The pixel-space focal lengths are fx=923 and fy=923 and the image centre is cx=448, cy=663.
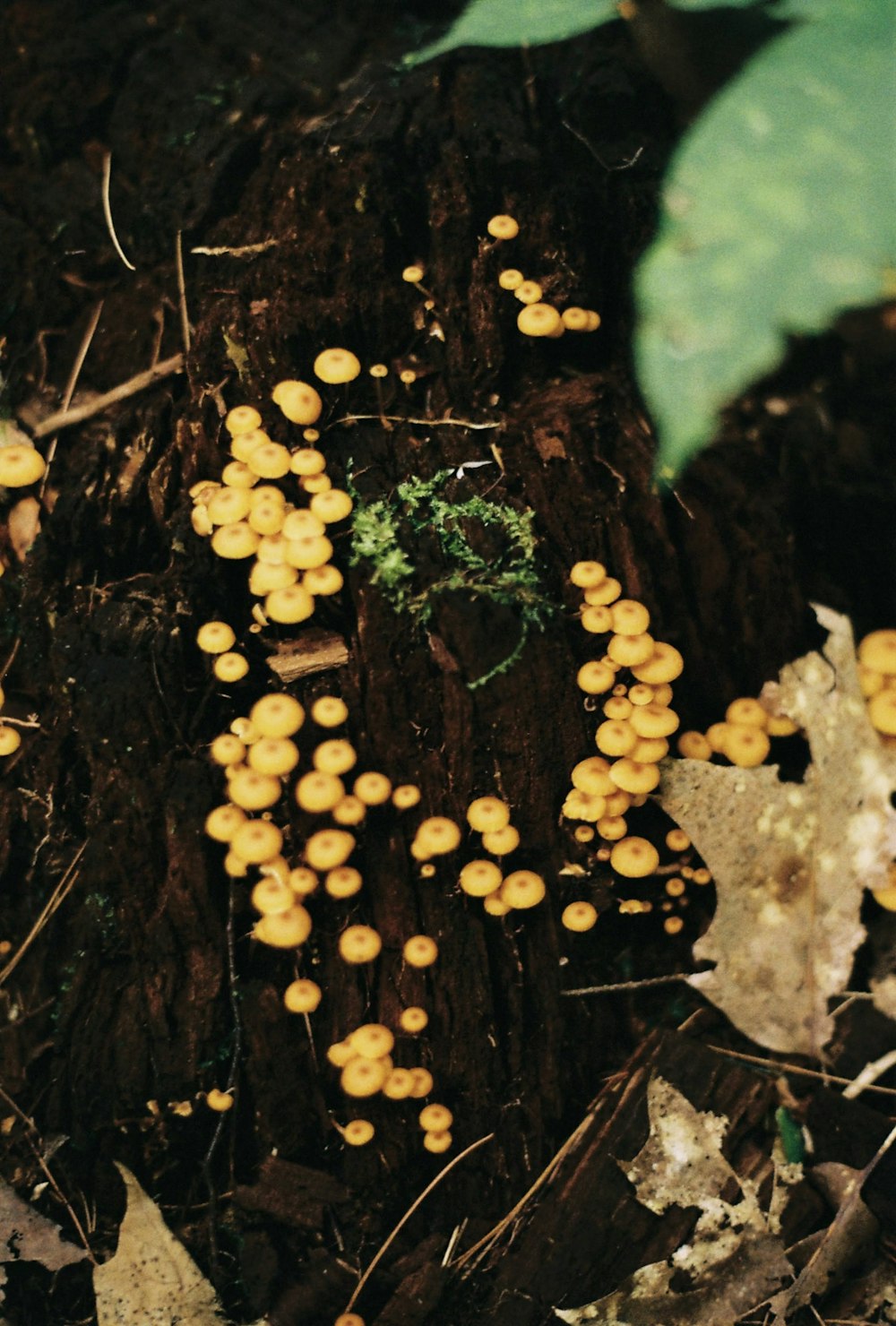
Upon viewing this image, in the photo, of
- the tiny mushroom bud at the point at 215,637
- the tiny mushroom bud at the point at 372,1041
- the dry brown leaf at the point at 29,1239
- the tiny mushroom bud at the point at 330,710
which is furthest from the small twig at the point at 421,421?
the dry brown leaf at the point at 29,1239

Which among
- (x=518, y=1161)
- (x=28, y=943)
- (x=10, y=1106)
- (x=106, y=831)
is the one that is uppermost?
(x=106, y=831)

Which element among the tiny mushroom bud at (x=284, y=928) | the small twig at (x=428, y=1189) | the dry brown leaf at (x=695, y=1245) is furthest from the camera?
the small twig at (x=428, y=1189)

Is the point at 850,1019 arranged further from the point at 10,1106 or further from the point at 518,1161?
the point at 10,1106

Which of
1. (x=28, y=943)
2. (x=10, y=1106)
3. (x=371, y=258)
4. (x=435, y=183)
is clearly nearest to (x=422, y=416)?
(x=371, y=258)

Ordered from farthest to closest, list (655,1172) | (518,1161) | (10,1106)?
(10,1106) < (518,1161) < (655,1172)

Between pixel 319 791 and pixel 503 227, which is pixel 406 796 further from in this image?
pixel 503 227

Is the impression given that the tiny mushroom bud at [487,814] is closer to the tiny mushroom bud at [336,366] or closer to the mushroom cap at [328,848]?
the mushroom cap at [328,848]

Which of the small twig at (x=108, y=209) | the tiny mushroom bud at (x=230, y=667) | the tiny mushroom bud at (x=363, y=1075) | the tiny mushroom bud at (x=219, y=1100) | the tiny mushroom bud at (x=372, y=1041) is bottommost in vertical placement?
the tiny mushroom bud at (x=219, y=1100)
